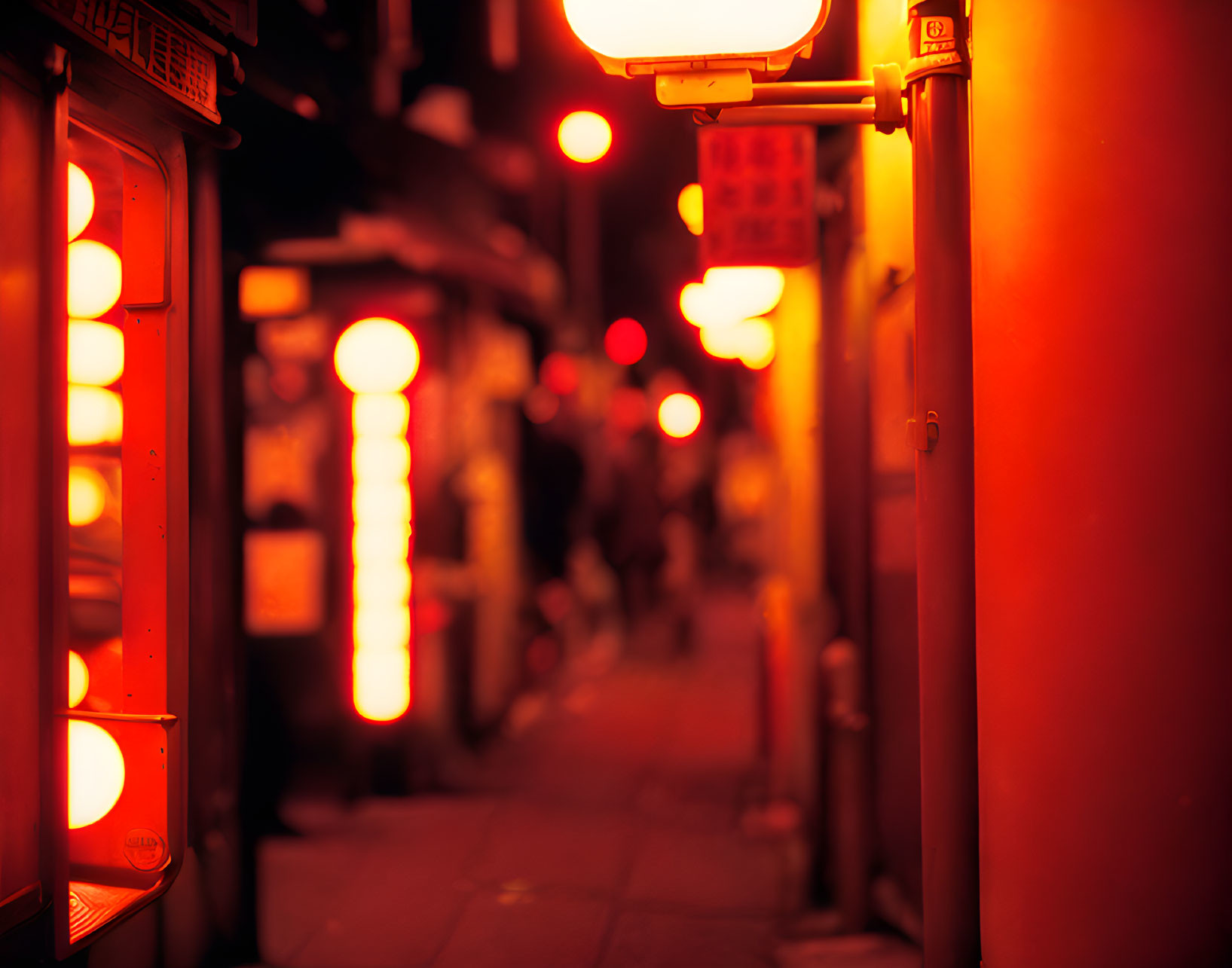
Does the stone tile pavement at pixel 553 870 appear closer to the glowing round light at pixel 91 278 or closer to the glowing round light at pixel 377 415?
the glowing round light at pixel 377 415

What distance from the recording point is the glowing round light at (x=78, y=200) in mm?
3475

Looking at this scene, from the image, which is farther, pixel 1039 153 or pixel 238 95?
pixel 238 95

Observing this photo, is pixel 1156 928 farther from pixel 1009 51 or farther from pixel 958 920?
pixel 1009 51

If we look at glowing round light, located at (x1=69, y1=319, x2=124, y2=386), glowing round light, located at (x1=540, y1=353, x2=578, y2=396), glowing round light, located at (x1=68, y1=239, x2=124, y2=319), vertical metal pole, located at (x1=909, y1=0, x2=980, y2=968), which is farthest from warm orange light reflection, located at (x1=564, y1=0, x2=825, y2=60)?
glowing round light, located at (x1=540, y1=353, x2=578, y2=396)

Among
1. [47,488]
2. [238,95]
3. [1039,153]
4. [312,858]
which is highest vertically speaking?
[238,95]

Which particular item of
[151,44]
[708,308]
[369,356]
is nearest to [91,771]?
[151,44]

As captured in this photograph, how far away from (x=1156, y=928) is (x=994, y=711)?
0.70 metres

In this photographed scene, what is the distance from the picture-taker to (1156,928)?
247 cm

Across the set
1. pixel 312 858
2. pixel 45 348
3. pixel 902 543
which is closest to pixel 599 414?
pixel 312 858

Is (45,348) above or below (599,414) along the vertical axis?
below

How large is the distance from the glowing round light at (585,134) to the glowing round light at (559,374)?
13.2 feet

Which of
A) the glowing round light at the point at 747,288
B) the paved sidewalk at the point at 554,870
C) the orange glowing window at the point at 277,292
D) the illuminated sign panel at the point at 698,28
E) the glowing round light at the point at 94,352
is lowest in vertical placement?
the paved sidewalk at the point at 554,870

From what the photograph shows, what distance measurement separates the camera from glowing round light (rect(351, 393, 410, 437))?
24.8 feet

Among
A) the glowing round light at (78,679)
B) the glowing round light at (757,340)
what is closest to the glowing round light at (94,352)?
the glowing round light at (78,679)
